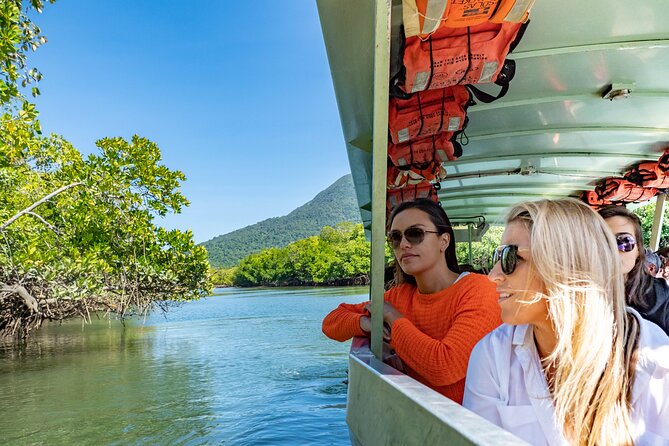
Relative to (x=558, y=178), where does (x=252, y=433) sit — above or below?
below

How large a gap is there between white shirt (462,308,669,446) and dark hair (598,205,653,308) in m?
1.02

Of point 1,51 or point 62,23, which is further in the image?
point 62,23

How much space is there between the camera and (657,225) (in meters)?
4.77

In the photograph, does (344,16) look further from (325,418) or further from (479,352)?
(325,418)

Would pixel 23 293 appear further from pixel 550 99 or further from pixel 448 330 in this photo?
pixel 448 330

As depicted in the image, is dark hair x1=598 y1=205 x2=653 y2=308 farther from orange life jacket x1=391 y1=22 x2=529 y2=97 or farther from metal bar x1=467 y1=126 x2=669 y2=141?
metal bar x1=467 y1=126 x2=669 y2=141

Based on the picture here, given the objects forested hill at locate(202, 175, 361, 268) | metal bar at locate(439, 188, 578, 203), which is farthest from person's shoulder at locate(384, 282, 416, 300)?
forested hill at locate(202, 175, 361, 268)

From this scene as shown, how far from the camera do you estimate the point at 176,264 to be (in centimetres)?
1152

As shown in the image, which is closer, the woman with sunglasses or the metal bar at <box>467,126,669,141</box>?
the woman with sunglasses

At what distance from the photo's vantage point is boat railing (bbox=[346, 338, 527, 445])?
0.81 meters

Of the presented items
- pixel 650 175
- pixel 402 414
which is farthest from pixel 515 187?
pixel 402 414

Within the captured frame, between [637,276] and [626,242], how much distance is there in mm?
146

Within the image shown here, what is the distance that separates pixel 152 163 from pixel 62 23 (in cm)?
6717

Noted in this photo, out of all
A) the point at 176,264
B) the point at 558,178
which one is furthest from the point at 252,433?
the point at 176,264
